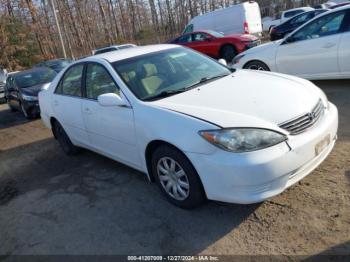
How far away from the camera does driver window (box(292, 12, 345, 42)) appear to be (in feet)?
20.6

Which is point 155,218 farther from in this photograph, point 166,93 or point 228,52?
point 228,52

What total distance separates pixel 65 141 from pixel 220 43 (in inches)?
377

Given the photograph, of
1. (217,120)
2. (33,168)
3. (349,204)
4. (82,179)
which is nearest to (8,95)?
(33,168)

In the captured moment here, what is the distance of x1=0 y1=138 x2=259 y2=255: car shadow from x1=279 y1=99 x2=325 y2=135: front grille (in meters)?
0.86

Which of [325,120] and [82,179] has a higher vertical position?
[325,120]

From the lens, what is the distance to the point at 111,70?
4016mm

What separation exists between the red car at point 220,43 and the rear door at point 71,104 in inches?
355

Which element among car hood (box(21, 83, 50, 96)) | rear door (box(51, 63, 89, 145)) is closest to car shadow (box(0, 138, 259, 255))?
rear door (box(51, 63, 89, 145))

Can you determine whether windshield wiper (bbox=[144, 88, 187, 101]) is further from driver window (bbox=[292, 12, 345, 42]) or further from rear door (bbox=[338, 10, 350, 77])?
driver window (bbox=[292, 12, 345, 42])

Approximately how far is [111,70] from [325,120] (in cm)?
241

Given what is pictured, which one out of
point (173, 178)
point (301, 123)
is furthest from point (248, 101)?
point (173, 178)

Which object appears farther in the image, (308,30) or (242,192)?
(308,30)

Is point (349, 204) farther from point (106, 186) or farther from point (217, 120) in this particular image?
point (106, 186)

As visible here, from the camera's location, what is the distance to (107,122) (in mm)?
4000
